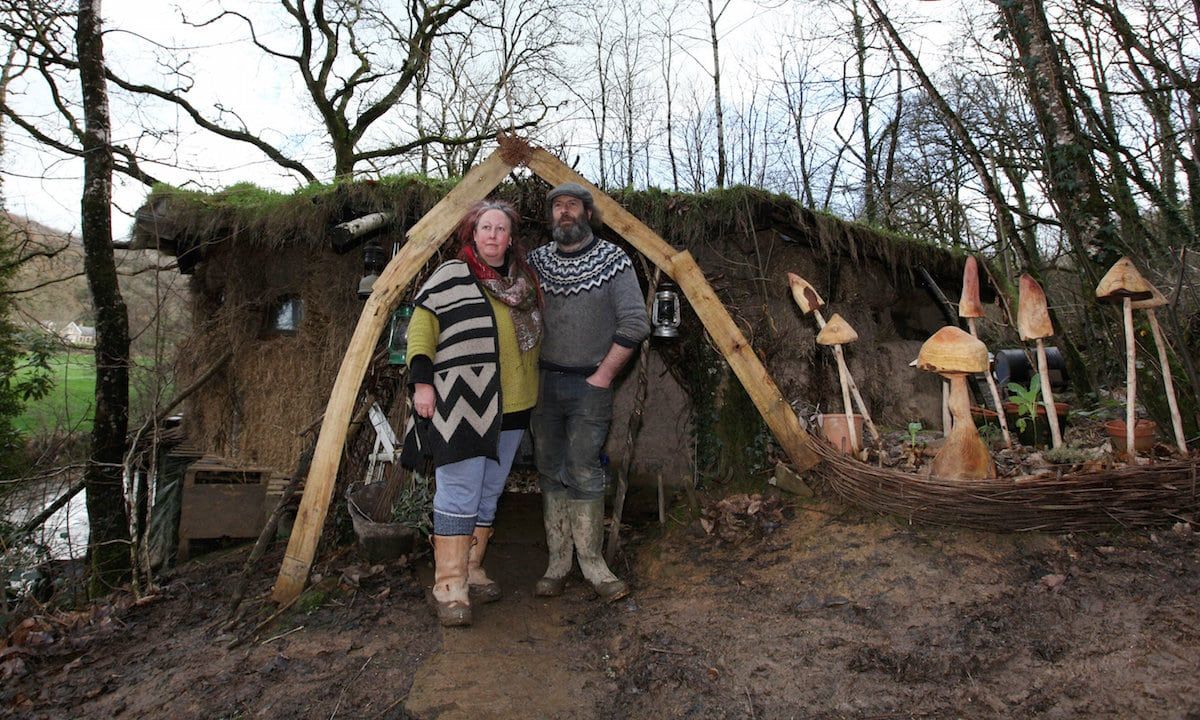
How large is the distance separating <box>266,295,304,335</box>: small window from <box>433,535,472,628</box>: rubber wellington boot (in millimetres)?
3700

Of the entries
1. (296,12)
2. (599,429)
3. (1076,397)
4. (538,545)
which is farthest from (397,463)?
(296,12)

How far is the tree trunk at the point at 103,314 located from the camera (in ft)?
17.8

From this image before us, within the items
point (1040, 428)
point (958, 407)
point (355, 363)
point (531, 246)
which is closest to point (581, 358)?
point (355, 363)

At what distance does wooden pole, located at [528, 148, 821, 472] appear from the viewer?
3.56 meters

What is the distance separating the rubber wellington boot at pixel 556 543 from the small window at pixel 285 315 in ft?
12.0

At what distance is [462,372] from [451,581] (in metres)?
0.96

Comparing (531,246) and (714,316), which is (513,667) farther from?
(531,246)

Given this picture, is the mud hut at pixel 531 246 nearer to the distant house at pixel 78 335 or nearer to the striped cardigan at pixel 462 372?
the distant house at pixel 78 335

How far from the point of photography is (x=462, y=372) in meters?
2.82

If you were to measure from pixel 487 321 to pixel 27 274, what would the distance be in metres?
8.58

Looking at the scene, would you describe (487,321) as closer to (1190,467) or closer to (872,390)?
(1190,467)

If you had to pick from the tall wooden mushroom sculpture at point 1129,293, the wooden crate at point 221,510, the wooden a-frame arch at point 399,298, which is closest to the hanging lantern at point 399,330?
the wooden a-frame arch at point 399,298

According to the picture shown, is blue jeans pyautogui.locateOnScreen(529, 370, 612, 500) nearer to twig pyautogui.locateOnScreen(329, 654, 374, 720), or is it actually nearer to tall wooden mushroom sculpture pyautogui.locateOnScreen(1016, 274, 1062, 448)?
twig pyautogui.locateOnScreen(329, 654, 374, 720)

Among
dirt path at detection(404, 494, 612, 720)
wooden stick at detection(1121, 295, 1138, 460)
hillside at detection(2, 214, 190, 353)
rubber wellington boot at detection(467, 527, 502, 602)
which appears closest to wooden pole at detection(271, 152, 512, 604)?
dirt path at detection(404, 494, 612, 720)
